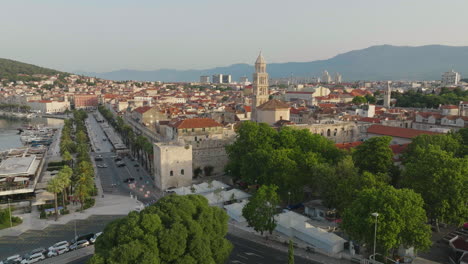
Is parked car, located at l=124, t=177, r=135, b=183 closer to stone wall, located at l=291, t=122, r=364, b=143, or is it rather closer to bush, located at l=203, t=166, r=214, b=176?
bush, located at l=203, t=166, r=214, b=176

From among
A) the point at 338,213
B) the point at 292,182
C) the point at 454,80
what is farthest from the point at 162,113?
the point at 454,80

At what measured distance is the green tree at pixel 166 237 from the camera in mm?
15758

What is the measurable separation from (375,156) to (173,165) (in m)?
21.2

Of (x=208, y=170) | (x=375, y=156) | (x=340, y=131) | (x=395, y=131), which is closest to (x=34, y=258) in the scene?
(x=208, y=170)

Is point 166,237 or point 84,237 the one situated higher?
point 166,237

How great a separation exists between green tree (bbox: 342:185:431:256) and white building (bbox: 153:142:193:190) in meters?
22.8

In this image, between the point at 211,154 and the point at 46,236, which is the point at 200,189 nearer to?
the point at 211,154

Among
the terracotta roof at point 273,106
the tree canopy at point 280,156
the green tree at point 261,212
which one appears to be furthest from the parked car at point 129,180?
the terracotta roof at point 273,106

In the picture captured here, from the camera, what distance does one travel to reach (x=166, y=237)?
16.6 metres

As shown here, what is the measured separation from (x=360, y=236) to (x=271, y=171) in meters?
13.4

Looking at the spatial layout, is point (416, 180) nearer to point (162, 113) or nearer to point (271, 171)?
point (271, 171)

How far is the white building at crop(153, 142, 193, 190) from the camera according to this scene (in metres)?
40.1

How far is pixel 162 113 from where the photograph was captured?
228 ft

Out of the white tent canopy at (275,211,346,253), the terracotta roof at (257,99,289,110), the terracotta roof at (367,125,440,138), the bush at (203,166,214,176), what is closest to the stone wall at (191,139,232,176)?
the bush at (203,166,214,176)
